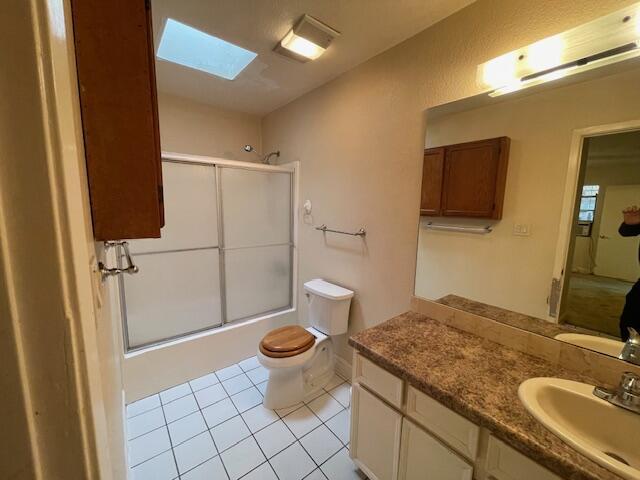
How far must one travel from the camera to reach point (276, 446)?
5.03 ft

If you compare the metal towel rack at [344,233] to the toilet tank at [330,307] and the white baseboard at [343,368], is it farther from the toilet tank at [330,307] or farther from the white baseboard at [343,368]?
the white baseboard at [343,368]

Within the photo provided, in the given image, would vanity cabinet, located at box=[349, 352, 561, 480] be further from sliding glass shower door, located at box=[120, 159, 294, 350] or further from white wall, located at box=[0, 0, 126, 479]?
sliding glass shower door, located at box=[120, 159, 294, 350]

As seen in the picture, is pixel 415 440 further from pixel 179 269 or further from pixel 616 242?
pixel 179 269

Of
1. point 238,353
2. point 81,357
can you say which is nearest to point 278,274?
point 238,353

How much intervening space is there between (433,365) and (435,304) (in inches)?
19.0

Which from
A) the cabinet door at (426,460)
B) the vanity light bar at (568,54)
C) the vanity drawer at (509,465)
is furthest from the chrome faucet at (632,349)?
the vanity light bar at (568,54)

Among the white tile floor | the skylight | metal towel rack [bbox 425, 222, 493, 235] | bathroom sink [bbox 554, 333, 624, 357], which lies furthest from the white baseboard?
the skylight

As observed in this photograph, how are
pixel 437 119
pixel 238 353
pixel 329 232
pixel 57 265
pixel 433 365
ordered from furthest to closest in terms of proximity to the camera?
pixel 238 353 < pixel 329 232 < pixel 437 119 < pixel 433 365 < pixel 57 265

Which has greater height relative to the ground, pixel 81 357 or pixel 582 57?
pixel 582 57

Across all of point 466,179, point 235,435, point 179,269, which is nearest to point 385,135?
point 466,179

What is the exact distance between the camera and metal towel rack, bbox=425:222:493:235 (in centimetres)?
127

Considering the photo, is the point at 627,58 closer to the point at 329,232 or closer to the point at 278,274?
the point at 329,232

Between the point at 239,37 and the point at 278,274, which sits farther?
the point at 278,274

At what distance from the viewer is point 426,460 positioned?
989 millimetres
